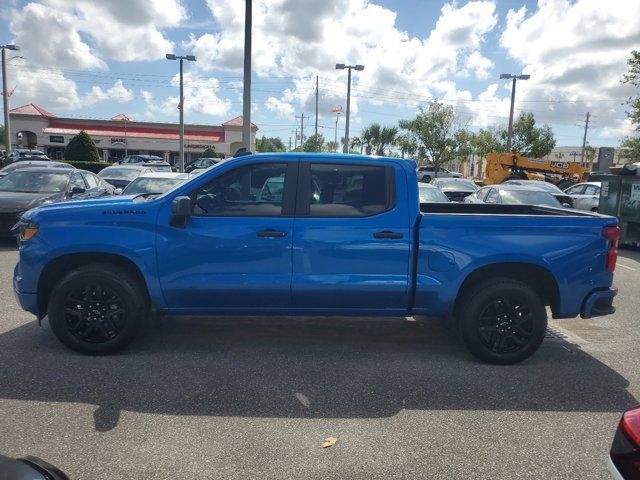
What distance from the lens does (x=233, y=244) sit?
4684 mm

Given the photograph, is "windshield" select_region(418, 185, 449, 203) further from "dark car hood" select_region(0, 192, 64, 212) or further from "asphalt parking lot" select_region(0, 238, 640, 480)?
"dark car hood" select_region(0, 192, 64, 212)

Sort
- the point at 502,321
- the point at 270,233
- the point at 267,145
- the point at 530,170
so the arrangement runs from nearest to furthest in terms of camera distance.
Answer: the point at 270,233
the point at 502,321
the point at 530,170
the point at 267,145

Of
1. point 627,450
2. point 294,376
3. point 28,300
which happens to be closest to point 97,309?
point 28,300

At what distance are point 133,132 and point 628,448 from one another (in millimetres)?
58798

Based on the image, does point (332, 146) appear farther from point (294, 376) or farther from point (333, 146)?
point (294, 376)

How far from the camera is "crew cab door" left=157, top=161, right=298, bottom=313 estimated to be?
15.4 feet

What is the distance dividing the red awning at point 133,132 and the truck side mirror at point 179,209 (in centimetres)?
5238

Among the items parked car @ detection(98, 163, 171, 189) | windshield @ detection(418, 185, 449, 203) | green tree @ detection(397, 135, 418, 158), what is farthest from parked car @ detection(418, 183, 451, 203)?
green tree @ detection(397, 135, 418, 158)

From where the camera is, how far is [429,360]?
500 cm

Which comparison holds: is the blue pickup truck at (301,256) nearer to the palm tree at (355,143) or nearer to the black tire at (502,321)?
the black tire at (502,321)

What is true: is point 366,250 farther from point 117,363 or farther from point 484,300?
point 117,363

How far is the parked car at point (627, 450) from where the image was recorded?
214 cm

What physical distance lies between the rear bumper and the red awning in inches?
2093

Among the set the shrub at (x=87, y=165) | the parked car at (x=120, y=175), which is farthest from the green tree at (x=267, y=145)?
the parked car at (x=120, y=175)
